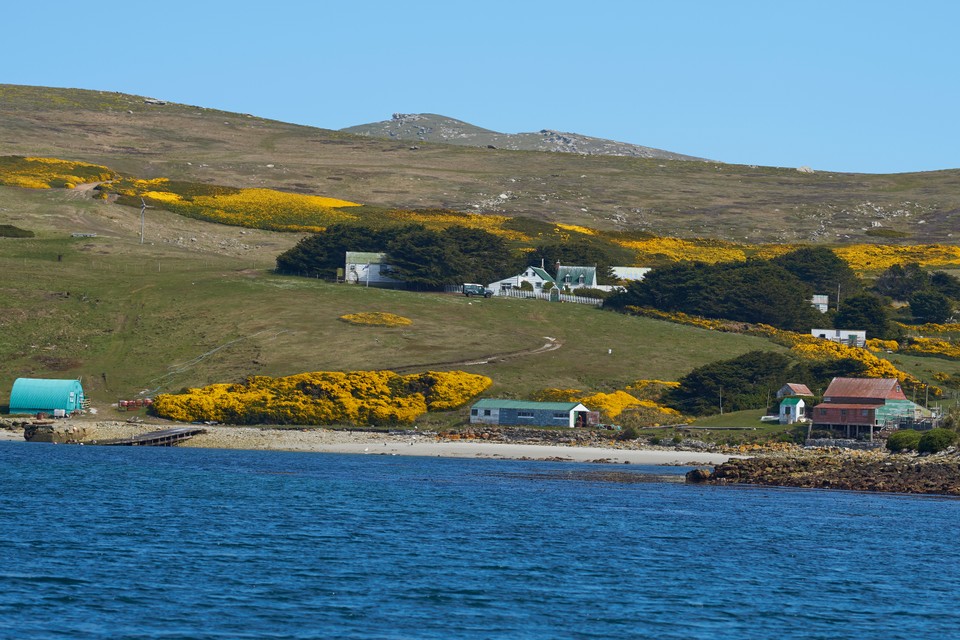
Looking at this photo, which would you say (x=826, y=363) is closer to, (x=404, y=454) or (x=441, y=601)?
(x=404, y=454)

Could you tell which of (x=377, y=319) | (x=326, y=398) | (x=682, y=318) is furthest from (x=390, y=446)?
(x=682, y=318)

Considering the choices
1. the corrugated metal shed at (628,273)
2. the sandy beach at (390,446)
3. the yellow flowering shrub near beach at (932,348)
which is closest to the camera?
the sandy beach at (390,446)

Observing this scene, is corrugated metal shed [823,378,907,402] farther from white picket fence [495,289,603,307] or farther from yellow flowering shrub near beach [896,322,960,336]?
white picket fence [495,289,603,307]

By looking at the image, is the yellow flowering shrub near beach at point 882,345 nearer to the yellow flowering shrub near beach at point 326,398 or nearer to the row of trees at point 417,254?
the row of trees at point 417,254

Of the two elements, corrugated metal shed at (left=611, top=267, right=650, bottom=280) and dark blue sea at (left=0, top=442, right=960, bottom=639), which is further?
corrugated metal shed at (left=611, top=267, right=650, bottom=280)

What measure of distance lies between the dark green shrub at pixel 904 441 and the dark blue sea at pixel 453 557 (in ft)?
51.6

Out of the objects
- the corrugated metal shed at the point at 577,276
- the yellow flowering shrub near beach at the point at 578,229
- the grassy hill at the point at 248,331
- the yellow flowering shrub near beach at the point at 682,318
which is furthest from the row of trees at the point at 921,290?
the yellow flowering shrub near beach at the point at 578,229

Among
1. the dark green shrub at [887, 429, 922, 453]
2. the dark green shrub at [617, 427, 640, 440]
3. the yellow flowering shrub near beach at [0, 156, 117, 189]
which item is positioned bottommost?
the dark green shrub at [617, 427, 640, 440]

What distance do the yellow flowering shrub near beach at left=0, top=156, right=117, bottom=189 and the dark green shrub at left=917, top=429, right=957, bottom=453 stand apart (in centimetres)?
12889

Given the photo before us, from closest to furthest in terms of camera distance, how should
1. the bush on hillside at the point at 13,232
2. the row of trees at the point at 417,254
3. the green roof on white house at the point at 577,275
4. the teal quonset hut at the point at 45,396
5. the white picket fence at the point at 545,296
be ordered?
the teal quonset hut at the point at 45,396, the row of trees at the point at 417,254, the white picket fence at the point at 545,296, the bush on hillside at the point at 13,232, the green roof on white house at the point at 577,275

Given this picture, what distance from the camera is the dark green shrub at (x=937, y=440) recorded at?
241 ft

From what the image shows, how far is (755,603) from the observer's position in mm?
33969

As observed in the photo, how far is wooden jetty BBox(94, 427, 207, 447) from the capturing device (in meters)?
80.8

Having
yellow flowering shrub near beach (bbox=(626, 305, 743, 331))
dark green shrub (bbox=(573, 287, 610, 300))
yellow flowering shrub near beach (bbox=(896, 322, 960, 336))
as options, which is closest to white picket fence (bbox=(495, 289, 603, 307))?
dark green shrub (bbox=(573, 287, 610, 300))
